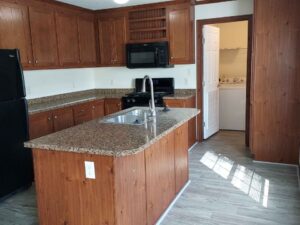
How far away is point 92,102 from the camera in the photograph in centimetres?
492

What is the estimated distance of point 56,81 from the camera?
493 centimetres

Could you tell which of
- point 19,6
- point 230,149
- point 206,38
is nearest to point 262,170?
point 230,149

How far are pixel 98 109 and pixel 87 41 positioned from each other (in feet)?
4.09

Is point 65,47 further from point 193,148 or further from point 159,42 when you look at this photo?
point 193,148

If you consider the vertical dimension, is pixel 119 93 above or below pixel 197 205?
above

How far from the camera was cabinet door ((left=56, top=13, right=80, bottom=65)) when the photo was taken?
4.53 metres

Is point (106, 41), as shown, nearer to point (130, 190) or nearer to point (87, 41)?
point (87, 41)

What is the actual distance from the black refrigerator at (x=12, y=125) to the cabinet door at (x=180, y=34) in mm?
2509

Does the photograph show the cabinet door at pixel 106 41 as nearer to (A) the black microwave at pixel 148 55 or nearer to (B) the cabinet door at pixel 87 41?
(B) the cabinet door at pixel 87 41

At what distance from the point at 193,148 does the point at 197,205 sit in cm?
198

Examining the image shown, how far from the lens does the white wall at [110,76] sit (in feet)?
14.9

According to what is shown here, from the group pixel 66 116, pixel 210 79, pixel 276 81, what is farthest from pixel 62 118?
pixel 276 81

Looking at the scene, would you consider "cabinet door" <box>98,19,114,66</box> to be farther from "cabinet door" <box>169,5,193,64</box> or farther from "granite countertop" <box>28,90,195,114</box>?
"cabinet door" <box>169,5,193,64</box>

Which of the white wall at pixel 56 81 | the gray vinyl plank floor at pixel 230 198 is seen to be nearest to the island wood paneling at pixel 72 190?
the gray vinyl plank floor at pixel 230 198
